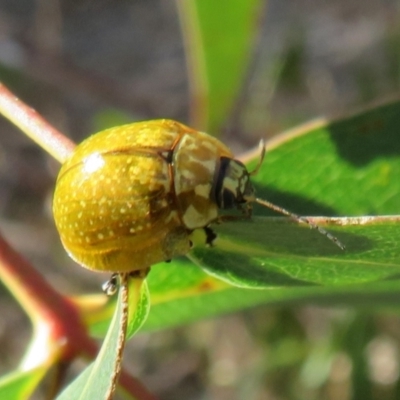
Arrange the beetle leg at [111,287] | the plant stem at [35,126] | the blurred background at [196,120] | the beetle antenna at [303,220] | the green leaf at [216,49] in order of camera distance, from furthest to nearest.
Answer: the blurred background at [196,120] → the green leaf at [216,49] → the beetle leg at [111,287] → the plant stem at [35,126] → the beetle antenna at [303,220]

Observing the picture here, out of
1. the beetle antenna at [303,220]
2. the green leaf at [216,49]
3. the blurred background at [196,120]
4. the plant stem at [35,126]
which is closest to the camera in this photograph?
the beetle antenna at [303,220]

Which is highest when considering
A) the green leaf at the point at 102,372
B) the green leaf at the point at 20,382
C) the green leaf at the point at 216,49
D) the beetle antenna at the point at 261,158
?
the green leaf at the point at 216,49

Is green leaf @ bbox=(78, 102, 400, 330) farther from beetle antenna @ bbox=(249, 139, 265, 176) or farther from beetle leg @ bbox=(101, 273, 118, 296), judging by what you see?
beetle leg @ bbox=(101, 273, 118, 296)

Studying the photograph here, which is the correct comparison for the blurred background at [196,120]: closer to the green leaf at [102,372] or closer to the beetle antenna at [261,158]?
the beetle antenna at [261,158]

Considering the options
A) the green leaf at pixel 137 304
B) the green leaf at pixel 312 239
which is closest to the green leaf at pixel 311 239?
the green leaf at pixel 312 239

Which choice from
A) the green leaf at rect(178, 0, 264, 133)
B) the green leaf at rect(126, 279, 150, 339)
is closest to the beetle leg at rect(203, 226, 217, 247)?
the green leaf at rect(126, 279, 150, 339)

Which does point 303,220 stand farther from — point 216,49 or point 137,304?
point 216,49

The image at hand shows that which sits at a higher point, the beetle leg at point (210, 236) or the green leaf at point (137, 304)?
the beetle leg at point (210, 236)
